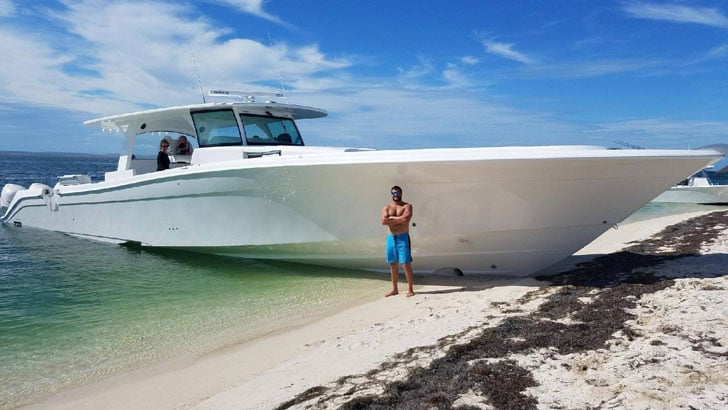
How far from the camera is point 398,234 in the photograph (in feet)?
21.3

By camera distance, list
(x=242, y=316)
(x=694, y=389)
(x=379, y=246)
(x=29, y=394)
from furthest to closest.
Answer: (x=379, y=246) < (x=242, y=316) < (x=29, y=394) < (x=694, y=389)

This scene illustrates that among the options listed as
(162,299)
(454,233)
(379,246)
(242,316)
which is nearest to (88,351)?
(242,316)

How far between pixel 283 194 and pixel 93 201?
542 centimetres

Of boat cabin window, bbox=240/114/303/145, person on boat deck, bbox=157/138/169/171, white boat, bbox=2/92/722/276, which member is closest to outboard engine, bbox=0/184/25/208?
person on boat deck, bbox=157/138/169/171

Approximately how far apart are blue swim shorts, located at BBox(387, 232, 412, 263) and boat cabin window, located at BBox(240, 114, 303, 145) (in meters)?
3.64

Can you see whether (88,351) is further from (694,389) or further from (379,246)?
(694,389)

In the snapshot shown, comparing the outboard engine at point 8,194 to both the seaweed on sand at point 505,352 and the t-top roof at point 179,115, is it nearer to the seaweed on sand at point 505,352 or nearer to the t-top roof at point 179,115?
the t-top roof at point 179,115

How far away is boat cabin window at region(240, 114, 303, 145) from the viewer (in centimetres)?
909

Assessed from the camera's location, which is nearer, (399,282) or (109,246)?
(399,282)

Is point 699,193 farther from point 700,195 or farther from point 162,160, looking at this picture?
point 162,160

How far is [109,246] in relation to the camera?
11.2 m

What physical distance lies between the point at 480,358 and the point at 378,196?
3.17 meters

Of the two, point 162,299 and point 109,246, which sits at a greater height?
point 109,246

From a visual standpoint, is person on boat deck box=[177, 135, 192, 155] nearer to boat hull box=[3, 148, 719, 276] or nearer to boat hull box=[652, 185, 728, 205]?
boat hull box=[3, 148, 719, 276]
